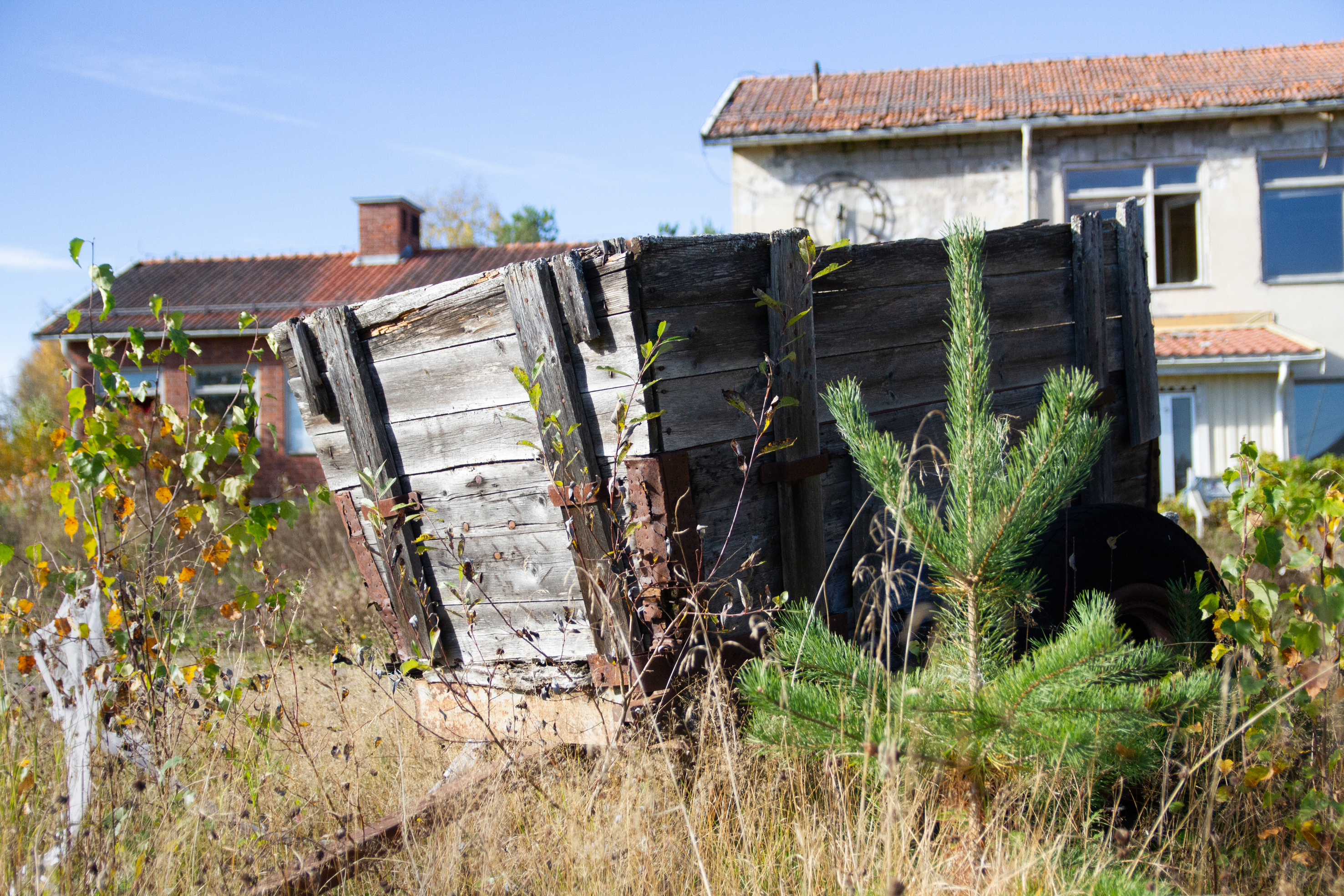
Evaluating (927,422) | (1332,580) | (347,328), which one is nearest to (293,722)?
(347,328)

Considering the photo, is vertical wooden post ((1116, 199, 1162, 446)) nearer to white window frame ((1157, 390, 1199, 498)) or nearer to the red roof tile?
white window frame ((1157, 390, 1199, 498))

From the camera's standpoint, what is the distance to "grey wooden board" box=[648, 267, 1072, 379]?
258 cm

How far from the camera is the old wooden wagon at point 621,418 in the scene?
2.55 meters

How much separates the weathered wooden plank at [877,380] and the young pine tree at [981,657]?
0.41 metres

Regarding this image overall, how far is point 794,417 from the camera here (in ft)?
9.14

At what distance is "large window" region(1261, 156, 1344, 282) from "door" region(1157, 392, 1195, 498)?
2315 mm

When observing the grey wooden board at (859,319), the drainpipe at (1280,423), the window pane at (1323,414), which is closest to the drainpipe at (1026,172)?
the drainpipe at (1280,423)

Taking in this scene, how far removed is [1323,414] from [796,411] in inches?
534

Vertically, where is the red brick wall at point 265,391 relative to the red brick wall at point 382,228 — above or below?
below

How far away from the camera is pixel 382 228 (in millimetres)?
18453

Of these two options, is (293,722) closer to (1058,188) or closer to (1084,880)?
(1084,880)

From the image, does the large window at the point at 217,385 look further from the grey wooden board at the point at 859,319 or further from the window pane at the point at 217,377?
the grey wooden board at the point at 859,319

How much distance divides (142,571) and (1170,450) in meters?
12.9

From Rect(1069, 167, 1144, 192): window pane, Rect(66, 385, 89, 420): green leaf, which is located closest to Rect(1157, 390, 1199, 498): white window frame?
Rect(1069, 167, 1144, 192): window pane
